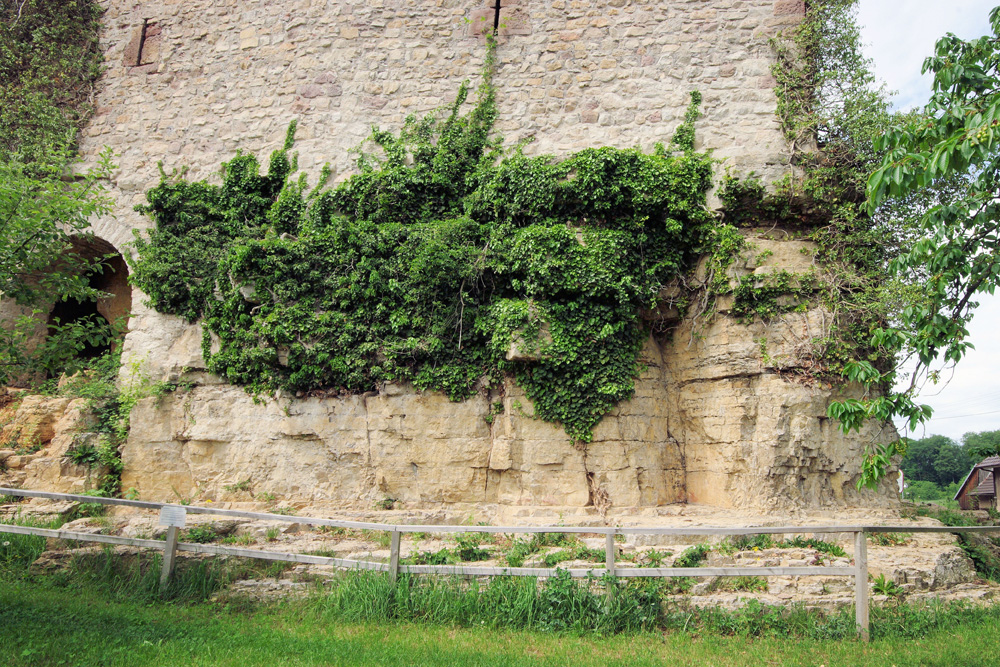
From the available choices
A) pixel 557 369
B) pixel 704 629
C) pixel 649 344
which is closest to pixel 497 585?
pixel 704 629

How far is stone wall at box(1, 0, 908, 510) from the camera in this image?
24.4 ft

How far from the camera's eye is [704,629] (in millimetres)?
5168

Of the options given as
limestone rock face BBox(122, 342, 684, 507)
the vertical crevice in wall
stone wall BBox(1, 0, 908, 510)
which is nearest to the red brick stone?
stone wall BBox(1, 0, 908, 510)

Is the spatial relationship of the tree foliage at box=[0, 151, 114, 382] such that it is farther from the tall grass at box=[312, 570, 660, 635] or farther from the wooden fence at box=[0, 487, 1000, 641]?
the tall grass at box=[312, 570, 660, 635]

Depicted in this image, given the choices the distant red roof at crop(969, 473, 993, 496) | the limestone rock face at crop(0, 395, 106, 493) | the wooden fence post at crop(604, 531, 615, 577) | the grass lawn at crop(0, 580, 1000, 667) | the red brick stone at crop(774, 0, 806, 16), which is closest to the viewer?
the grass lawn at crop(0, 580, 1000, 667)

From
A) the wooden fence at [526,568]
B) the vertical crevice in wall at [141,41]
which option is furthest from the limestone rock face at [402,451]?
the vertical crevice in wall at [141,41]

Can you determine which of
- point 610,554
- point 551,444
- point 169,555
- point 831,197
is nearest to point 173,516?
point 169,555

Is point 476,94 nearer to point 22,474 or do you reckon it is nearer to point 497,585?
point 497,585

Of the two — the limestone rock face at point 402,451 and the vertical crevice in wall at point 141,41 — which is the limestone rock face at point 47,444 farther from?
the vertical crevice in wall at point 141,41

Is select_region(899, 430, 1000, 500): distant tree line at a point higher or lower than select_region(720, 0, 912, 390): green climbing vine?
lower

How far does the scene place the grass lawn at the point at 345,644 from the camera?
14.5 feet

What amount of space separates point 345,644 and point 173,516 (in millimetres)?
2164

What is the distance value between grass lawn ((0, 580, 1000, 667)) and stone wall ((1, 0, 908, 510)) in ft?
7.90

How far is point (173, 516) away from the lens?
566cm
